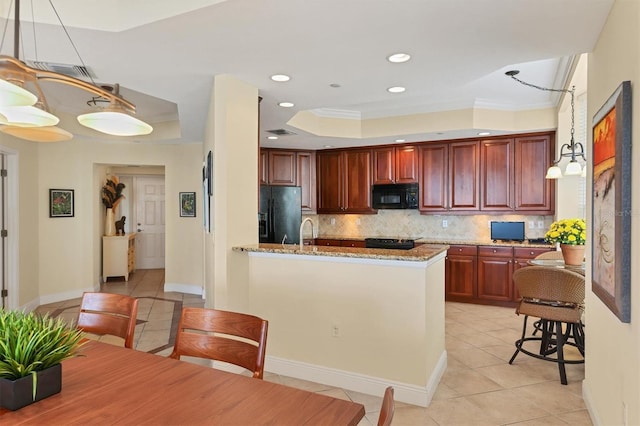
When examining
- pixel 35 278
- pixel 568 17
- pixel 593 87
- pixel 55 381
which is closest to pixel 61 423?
pixel 55 381

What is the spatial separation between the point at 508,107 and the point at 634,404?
14.0 ft

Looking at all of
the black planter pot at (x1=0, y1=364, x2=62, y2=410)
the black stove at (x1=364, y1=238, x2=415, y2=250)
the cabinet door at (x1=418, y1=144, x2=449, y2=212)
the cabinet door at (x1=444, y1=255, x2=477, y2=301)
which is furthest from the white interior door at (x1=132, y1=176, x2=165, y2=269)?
the black planter pot at (x1=0, y1=364, x2=62, y2=410)

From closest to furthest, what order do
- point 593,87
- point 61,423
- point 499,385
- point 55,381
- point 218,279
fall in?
point 61,423 < point 55,381 < point 593,87 < point 499,385 < point 218,279

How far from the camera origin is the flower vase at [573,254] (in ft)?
11.0

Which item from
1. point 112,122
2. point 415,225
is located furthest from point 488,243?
point 112,122

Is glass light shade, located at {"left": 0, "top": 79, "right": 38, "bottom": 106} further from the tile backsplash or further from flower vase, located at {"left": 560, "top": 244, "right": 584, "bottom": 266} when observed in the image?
the tile backsplash

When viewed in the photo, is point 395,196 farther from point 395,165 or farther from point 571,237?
point 571,237

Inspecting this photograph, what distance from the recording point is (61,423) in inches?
43.1

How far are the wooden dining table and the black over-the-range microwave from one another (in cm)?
496

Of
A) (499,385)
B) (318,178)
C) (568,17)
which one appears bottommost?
(499,385)

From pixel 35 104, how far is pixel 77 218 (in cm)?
489

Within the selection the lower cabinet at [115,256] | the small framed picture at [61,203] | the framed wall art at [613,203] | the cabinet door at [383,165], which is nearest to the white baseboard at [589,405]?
the framed wall art at [613,203]

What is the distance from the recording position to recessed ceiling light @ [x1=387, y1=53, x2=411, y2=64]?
9.07 feet

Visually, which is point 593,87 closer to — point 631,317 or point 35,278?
point 631,317
